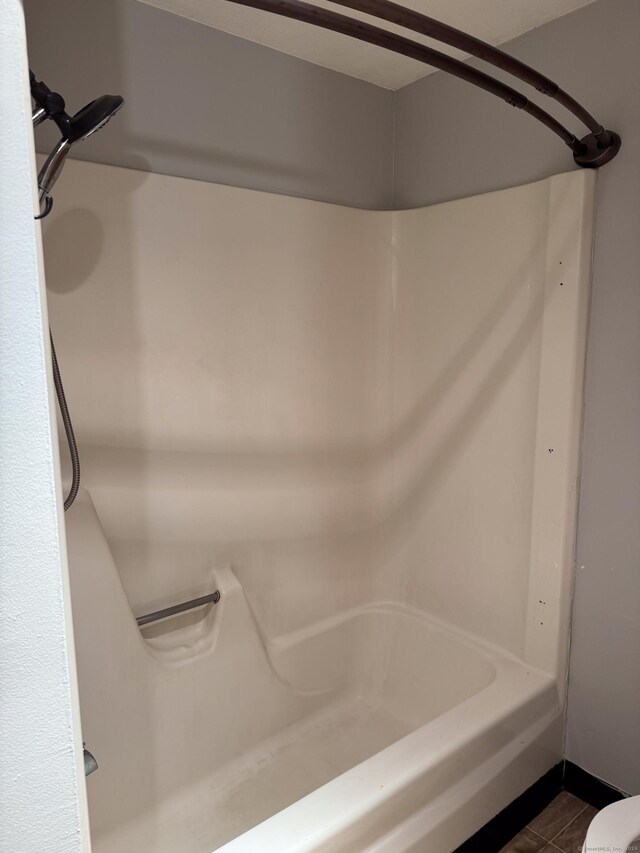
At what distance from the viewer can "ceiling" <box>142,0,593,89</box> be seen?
59.7 inches

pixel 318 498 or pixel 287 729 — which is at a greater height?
pixel 318 498

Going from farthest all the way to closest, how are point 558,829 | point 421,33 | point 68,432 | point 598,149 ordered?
point 558,829 → point 598,149 → point 68,432 → point 421,33

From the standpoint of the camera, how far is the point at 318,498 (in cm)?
204

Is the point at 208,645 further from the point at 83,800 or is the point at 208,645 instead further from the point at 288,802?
the point at 83,800

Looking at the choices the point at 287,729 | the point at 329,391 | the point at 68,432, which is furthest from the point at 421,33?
the point at 287,729

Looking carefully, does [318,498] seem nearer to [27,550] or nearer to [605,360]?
[605,360]

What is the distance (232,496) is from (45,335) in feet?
4.20

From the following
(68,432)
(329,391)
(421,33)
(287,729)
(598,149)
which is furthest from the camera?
(329,391)

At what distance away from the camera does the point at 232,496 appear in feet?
6.05

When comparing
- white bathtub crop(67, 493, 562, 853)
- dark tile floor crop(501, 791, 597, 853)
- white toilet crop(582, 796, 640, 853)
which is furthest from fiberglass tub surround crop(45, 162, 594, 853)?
white toilet crop(582, 796, 640, 853)

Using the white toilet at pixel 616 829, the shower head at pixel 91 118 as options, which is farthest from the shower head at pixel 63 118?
the white toilet at pixel 616 829

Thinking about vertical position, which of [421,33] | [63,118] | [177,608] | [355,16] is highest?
[355,16]

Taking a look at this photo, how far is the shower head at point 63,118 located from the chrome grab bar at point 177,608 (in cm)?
109

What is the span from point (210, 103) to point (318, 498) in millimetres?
1256
